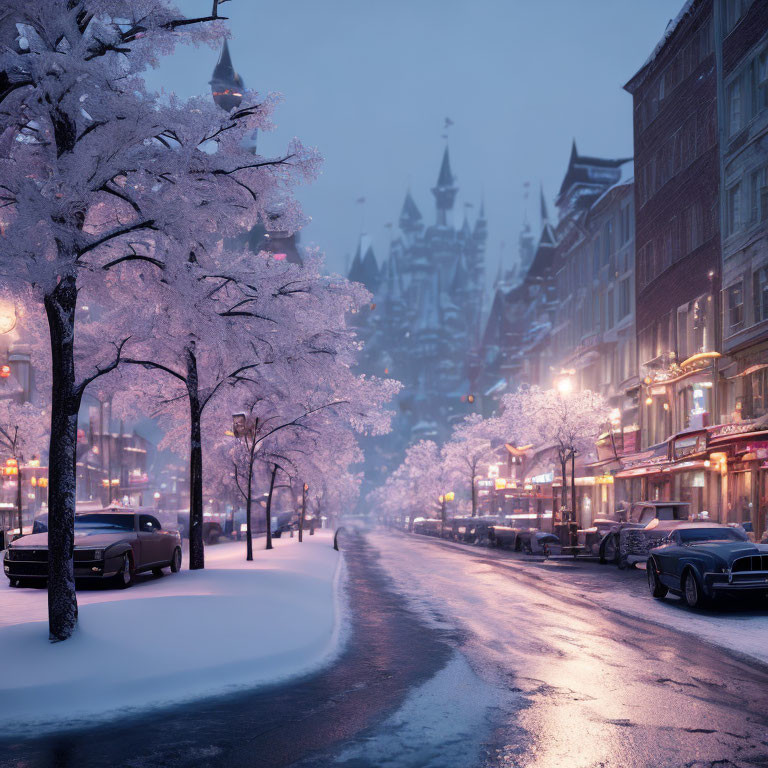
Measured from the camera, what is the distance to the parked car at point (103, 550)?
655 inches

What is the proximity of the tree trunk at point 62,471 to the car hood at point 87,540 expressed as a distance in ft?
21.1

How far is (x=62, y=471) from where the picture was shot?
10.5 metres

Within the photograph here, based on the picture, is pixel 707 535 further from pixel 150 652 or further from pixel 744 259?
pixel 744 259

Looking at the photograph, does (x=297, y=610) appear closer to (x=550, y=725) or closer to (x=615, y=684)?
(x=615, y=684)

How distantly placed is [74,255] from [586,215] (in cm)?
5641

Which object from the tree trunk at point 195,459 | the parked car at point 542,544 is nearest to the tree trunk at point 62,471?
the tree trunk at point 195,459

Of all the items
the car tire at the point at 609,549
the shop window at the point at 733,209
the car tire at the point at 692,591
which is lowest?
the car tire at the point at 609,549

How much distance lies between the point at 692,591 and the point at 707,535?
2.52 meters

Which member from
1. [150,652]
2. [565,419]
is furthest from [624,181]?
[150,652]

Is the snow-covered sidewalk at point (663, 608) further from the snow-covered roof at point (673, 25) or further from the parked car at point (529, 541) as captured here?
the snow-covered roof at point (673, 25)

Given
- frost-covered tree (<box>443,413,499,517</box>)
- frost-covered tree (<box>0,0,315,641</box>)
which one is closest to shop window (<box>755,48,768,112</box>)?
frost-covered tree (<box>0,0,315,641</box>)

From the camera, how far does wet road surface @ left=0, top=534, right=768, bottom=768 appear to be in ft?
21.6

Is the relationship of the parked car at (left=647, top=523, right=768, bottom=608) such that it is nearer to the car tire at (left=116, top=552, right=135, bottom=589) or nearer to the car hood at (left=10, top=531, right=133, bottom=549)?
the car tire at (left=116, top=552, right=135, bottom=589)

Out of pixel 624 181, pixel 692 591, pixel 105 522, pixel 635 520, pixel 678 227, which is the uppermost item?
pixel 624 181
